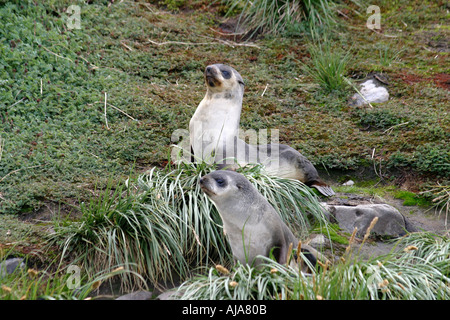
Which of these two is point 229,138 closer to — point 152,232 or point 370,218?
point 370,218

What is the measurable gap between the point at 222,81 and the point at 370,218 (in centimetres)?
216

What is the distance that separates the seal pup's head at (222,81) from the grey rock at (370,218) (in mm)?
1682

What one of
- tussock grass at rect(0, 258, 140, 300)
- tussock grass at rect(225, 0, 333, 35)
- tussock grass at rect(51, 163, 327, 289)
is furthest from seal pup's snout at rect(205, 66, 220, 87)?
tussock grass at rect(225, 0, 333, 35)

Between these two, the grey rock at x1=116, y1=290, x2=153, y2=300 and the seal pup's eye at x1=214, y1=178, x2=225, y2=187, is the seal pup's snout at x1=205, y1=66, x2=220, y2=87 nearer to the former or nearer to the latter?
the seal pup's eye at x1=214, y1=178, x2=225, y2=187

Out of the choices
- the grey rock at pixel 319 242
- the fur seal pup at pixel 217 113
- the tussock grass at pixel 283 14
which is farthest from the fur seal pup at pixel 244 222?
the tussock grass at pixel 283 14

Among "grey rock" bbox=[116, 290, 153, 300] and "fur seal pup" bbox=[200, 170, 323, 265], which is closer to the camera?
"grey rock" bbox=[116, 290, 153, 300]

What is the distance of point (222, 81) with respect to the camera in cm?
627

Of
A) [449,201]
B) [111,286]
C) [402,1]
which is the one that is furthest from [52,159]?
[402,1]

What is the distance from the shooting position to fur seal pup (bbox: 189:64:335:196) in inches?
242

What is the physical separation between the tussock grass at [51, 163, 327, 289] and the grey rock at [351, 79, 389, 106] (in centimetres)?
383

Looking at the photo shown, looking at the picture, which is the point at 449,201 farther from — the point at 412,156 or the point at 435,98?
the point at 435,98

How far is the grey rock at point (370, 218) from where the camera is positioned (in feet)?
18.1

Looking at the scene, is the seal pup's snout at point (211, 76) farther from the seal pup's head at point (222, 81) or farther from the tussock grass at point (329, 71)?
the tussock grass at point (329, 71)
